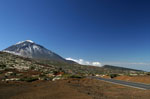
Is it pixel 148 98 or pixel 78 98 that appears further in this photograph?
pixel 148 98

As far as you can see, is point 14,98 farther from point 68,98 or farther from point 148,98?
point 148,98

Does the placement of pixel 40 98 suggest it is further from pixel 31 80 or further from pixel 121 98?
pixel 31 80

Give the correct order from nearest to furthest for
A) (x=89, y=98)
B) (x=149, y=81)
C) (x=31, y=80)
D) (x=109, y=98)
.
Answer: (x=89, y=98), (x=109, y=98), (x=31, y=80), (x=149, y=81)

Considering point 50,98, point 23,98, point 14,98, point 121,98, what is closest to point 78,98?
point 50,98

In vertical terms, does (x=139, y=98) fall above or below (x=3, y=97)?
above

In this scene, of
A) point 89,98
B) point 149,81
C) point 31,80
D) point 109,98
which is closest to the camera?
point 89,98

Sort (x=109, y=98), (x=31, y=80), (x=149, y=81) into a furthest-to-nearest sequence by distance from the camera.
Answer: (x=149, y=81) → (x=31, y=80) → (x=109, y=98)

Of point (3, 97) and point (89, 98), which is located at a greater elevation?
point (89, 98)

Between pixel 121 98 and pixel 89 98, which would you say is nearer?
pixel 89 98

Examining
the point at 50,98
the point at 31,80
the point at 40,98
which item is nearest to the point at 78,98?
the point at 50,98
